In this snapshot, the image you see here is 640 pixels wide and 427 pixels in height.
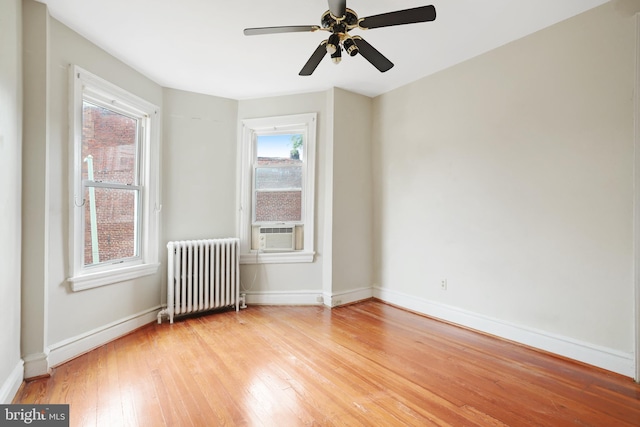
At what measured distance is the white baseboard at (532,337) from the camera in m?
2.15

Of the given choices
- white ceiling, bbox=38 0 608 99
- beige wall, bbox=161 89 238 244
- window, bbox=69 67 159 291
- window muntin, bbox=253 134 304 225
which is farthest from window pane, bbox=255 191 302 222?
white ceiling, bbox=38 0 608 99

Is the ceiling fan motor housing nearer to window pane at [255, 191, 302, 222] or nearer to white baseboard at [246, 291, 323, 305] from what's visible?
window pane at [255, 191, 302, 222]

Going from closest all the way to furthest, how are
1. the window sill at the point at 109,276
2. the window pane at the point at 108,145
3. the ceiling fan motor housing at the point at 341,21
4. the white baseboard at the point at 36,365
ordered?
the ceiling fan motor housing at the point at 341,21
the white baseboard at the point at 36,365
the window sill at the point at 109,276
the window pane at the point at 108,145

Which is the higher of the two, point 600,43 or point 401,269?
point 600,43

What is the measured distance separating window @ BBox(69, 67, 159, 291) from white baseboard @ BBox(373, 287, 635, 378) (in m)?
3.16

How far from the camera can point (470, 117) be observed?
302 centimetres

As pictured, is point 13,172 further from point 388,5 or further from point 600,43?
point 600,43

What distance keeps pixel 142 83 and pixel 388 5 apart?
2.61 m

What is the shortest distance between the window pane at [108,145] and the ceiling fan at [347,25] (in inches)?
71.6

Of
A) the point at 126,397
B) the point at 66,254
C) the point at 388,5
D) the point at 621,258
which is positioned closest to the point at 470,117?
the point at 388,5

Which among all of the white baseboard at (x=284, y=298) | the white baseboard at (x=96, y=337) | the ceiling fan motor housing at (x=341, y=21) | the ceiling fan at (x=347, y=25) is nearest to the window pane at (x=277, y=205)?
the white baseboard at (x=284, y=298)

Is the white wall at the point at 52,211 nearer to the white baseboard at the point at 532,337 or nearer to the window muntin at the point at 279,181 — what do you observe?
the window muntin at the point at 279,181

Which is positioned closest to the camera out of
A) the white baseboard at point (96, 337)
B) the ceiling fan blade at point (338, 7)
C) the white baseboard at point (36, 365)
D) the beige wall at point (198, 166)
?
the ceiling fan blade at point (338, 7)

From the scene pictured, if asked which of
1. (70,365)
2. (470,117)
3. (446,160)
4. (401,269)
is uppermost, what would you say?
(470,117)
